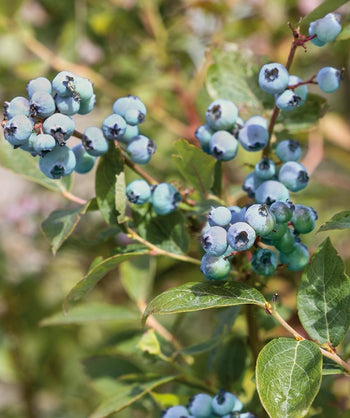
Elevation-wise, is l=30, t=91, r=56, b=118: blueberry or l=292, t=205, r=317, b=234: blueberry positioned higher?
l=30, t=91, r=56, b=118: blueberry

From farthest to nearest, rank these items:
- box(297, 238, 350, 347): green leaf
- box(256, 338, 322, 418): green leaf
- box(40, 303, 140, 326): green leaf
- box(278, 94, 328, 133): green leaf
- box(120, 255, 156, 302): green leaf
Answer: box(120, 255, 156, 302): green leaf → box(40, 303, 140, 326): green leaf → box(278, 94, 328, 133): green leaf → box(297, 238, 350, 347): green leaf → box(256, 338, 322, 418): green leaf

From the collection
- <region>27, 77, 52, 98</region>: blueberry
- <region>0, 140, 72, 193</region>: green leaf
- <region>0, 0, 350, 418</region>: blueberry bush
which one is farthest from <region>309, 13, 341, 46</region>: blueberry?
<region>0, 140, 72, 193</region>: green leaf

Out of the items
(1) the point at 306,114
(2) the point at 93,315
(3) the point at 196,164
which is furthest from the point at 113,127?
(2) the point at 93,315

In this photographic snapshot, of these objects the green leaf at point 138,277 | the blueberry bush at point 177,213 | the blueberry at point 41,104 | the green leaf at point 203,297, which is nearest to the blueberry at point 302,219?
the blueberry bush at point 177,213

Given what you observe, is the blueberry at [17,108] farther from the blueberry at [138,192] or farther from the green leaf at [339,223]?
the green leaf at [339,223]

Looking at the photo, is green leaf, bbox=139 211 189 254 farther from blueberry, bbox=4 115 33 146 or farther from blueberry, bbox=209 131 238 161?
blueberry, bbox=4 115 33 146

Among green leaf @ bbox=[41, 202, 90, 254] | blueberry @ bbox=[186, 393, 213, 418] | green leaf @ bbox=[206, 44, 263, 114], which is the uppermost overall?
green leaf @ bbox=[206, 44, 263, 114]
